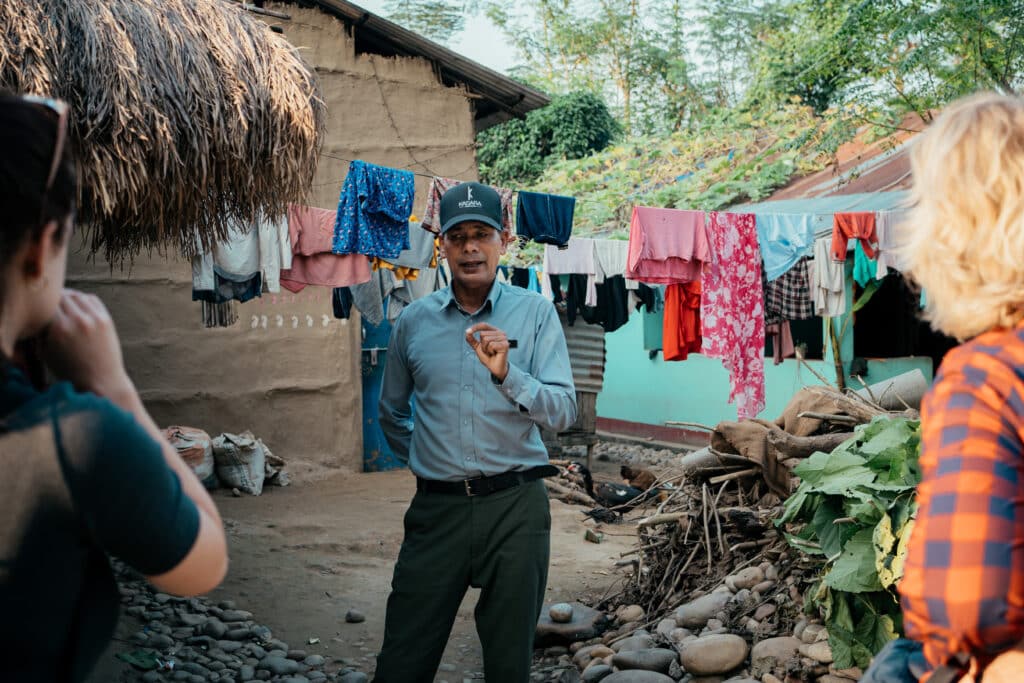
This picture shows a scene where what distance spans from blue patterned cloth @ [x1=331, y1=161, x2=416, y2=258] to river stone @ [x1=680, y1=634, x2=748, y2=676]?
337 centimetres

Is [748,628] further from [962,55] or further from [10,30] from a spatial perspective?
[962,55]

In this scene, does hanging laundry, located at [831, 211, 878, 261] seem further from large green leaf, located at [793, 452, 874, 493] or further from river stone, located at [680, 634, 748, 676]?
river stone, located at [680, 634, 748, 676]

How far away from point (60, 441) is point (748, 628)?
4.38m

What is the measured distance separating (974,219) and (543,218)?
19.8 feet

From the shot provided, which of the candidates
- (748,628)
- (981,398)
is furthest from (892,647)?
(748,628)

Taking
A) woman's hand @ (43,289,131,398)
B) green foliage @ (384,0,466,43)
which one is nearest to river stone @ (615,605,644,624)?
woman's hand @ (43,289,131,398)

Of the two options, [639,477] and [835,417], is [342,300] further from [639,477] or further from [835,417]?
[835,417]

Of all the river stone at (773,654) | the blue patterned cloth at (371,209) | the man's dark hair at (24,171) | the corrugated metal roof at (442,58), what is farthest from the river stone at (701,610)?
the corrugated metal roof at (442,58)

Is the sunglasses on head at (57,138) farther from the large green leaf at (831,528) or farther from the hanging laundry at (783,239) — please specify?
the hanging laundry at (783,239)

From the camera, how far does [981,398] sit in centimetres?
130

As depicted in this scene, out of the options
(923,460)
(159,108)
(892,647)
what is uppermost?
(159,108)

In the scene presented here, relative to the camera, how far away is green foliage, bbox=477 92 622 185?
2186 centimetres

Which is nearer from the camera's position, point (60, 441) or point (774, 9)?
point (60, 441)

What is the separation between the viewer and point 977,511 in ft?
4.19
